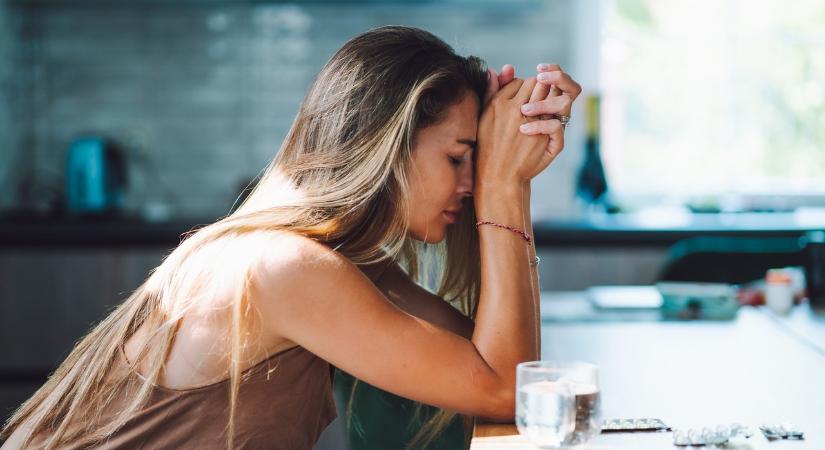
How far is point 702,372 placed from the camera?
1.59m

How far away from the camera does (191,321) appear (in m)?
1.31

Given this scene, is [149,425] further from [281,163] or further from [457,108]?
[457,108]

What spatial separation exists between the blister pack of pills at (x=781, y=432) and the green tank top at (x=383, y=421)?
1.90ft

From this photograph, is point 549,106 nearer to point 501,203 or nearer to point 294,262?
point 501,203

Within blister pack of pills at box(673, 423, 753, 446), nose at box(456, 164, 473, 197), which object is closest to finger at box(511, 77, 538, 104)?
nose at box(456, 164, 473, 197)

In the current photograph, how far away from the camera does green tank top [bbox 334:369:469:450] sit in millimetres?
1599

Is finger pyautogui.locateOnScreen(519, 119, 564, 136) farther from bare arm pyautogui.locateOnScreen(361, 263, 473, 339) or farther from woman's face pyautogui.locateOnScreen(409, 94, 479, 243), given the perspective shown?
bare arm pyautogui.locateOnScreen(361, 263, 473, 339)

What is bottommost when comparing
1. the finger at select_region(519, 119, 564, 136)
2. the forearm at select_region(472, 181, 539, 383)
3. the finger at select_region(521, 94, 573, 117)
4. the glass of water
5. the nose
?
the glass of water

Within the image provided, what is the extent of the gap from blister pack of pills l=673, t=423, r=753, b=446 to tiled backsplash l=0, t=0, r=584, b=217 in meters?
3.17

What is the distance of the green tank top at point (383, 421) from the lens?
160cm

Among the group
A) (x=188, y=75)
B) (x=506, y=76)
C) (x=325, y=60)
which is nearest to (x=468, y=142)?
(x=506, y=76)

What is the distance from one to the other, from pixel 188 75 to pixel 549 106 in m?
3.16

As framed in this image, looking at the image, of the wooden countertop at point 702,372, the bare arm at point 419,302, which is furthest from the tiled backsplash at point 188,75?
the bare arm at point 419,302

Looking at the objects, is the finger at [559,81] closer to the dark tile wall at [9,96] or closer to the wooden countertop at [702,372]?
the wooden countertop at [702,372]
